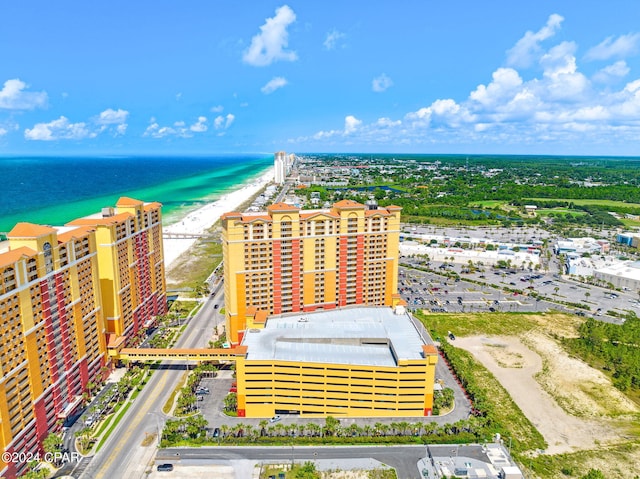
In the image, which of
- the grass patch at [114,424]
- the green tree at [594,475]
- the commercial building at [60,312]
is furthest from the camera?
the grass patch at [114,424]

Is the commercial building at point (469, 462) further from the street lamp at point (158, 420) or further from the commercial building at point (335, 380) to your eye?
the street lamp at point (158, 420)

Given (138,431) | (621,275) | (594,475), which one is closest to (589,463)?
(594,475)

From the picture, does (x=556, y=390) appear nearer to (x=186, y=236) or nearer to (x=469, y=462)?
(x=469, y=462)

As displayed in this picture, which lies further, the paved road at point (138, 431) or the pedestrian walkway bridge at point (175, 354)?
the pedestrian walkway bridge at point (175, 354)

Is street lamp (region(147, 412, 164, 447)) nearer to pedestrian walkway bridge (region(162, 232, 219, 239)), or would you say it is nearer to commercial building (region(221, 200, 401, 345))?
commercial building (region(221, 200, 401, 345))

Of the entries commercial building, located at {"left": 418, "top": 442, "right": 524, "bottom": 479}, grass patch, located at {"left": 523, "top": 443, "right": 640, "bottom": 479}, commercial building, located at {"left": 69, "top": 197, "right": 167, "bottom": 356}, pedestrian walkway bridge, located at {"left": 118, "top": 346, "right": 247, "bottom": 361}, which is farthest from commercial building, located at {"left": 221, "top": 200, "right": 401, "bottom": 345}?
grass patch, located at {"left": 523, "top": 443, "right": 640, "bottom": 479}

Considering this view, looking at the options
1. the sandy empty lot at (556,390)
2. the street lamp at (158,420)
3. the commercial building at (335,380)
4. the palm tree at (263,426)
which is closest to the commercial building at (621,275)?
the sandy empty lot at (556,390)
